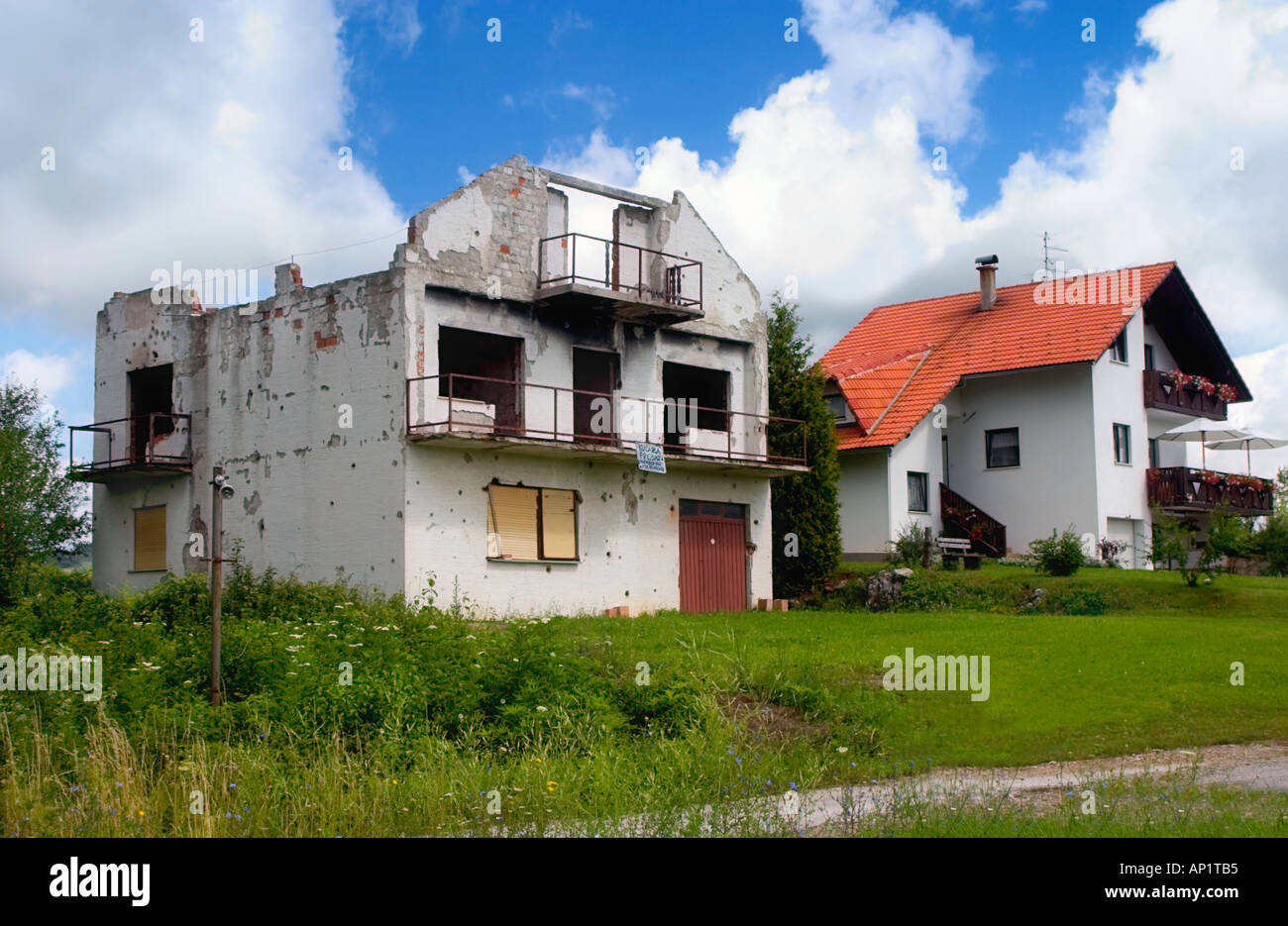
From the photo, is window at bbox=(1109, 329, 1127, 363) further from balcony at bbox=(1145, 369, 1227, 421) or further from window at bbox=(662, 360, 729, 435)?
window at bbox=(662, 360, 729, 435)

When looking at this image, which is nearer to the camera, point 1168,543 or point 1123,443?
point 1168,543

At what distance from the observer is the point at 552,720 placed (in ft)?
45.9

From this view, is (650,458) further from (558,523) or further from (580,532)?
(558,523)

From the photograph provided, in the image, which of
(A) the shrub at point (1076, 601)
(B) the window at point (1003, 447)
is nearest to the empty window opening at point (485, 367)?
(A) the shrub at point (1076, 601)

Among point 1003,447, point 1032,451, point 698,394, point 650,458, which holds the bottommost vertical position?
point 650,458

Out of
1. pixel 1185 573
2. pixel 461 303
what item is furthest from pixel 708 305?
pixel 1185 573

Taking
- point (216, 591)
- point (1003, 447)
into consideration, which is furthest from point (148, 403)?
point (1003, 447)

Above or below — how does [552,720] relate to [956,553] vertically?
below

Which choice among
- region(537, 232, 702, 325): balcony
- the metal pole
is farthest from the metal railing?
the metal pole

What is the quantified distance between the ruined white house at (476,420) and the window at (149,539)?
6cm

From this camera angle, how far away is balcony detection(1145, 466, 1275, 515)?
4022 centimetres

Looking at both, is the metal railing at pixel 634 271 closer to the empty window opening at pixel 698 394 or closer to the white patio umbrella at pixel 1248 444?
the empty window opening at pixel 698 394

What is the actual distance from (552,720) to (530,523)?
1333cm

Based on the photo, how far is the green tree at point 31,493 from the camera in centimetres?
3831
